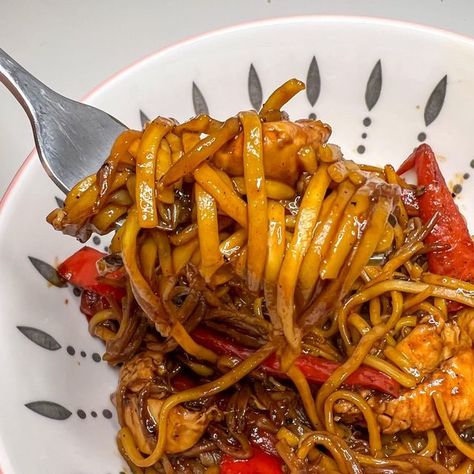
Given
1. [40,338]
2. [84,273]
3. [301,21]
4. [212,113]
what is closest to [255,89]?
[212,113]

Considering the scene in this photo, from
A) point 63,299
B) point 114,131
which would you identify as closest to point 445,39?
point 114,131

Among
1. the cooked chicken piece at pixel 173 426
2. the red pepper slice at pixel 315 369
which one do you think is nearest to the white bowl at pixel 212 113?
the cooked chicken piece at pixel 173 426

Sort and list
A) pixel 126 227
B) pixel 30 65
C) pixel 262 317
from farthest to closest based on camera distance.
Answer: pixel 30 65
pixel 262 317
pixel 126 227

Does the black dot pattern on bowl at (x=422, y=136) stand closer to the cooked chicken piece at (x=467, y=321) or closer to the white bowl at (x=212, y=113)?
the white bowl at (x=212, y=113)

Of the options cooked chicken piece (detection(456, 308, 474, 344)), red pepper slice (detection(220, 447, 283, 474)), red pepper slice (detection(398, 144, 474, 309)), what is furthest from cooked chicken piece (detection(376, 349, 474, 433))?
red pepper slice (detection(220, 447, 283, 474))

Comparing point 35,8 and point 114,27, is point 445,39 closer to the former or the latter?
point 114,27

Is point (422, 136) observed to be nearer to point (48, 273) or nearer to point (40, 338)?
point (48, 273)

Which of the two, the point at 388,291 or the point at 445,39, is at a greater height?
the point at 445,39
